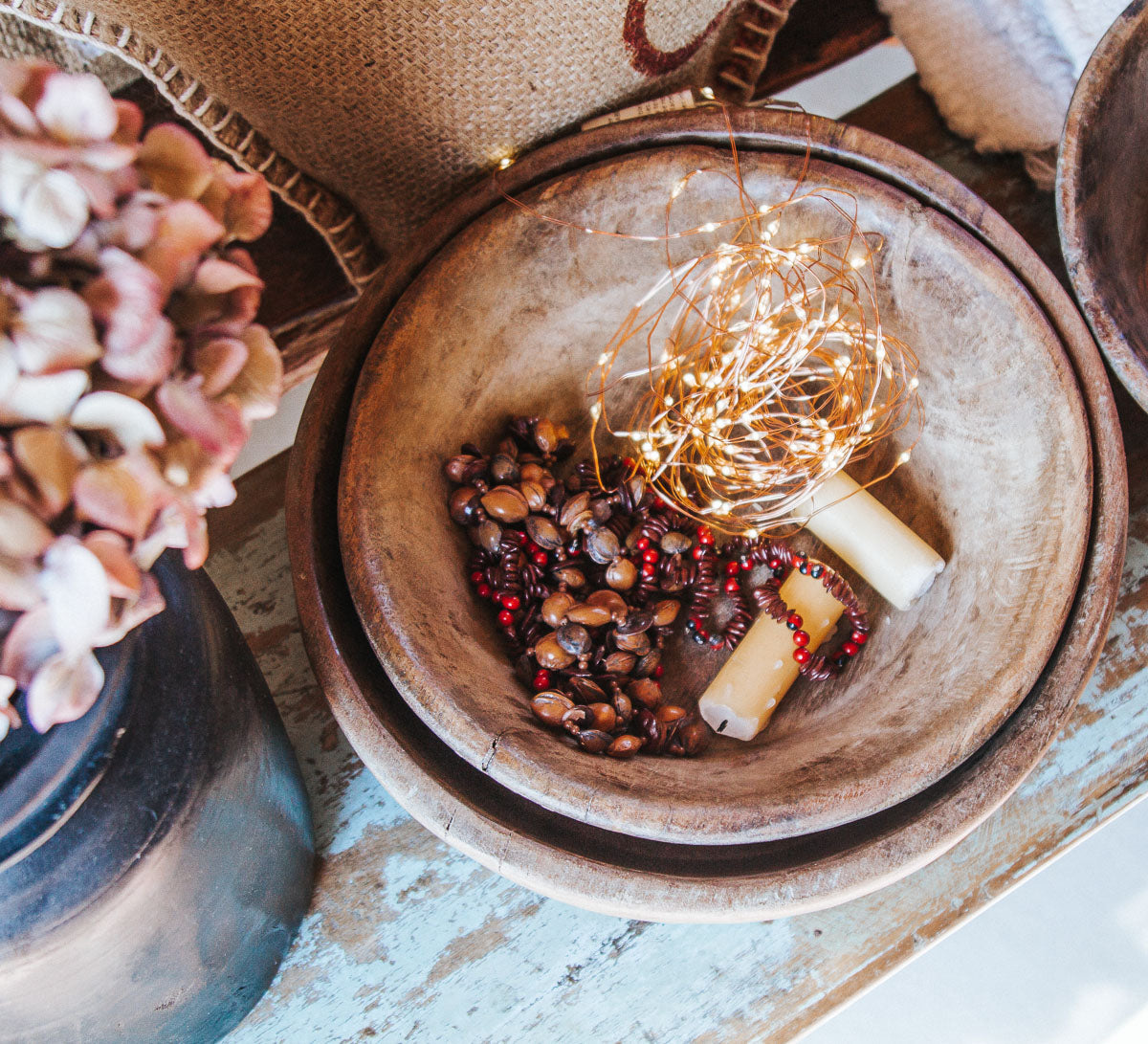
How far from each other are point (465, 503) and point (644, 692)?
178mm

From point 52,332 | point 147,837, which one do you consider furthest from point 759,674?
point 52,332

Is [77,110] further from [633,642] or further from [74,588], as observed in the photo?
[633,642]

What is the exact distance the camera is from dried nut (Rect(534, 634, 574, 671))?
604mm

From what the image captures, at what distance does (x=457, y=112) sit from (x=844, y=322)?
32cm

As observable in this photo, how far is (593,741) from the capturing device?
0.56m

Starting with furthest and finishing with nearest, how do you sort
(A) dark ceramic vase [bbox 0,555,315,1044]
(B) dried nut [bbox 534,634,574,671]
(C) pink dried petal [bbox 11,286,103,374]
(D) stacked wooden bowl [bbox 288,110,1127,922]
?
(B) dried nut [bbox 534,634,574,671], (D) stacked wooden bowl [bbox 288,110,1127,922], (A) dark ceramic vase [bbox 0,555,315,1044], (C) pink dried petal [bbox 11,286,103,374]

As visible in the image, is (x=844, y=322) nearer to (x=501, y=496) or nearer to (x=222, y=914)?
(x=501, y=496)

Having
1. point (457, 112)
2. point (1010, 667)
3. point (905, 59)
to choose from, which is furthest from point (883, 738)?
point (905, 59)

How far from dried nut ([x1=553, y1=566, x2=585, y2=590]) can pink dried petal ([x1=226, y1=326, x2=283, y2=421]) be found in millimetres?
351

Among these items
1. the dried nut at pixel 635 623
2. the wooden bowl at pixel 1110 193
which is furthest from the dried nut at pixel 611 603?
the wooden bowl at pixel 1110 193

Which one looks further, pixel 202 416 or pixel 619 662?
pixel 619 662

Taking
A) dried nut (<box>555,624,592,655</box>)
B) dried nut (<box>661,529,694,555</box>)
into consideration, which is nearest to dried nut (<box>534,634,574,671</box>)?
dried nut (<box>555,624,592,655</box>)

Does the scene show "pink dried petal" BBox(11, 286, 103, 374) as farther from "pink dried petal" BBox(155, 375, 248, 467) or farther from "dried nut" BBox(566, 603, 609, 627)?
"dried nut" BBox(566, 603, 609, 627)

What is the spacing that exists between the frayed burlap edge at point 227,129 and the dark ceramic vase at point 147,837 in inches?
13.4
